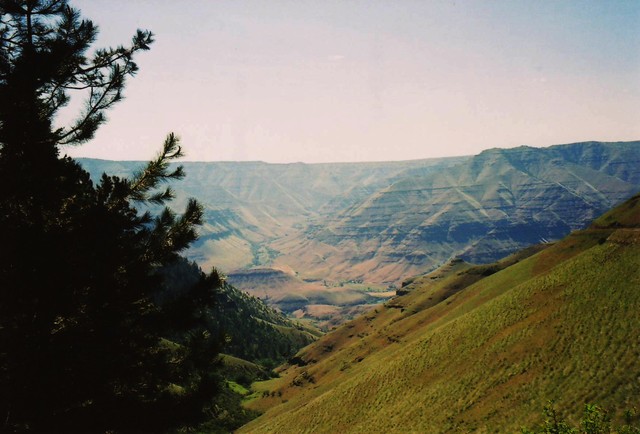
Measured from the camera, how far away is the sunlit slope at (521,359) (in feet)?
145

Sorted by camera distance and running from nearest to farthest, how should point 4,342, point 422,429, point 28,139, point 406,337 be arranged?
1. point 4,342
2. point 28,139
3. point 422,429
4. point 406,337

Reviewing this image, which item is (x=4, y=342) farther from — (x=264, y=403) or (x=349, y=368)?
(x=264, y=403)

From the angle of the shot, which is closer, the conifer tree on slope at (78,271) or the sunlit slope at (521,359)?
the conifer tree on slope at (78,271)

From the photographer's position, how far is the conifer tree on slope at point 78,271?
11680 millimetres

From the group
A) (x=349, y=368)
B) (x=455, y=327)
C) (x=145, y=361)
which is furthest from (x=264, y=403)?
(x=145, y=361)

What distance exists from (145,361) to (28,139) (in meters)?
8.13

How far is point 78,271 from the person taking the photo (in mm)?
12602

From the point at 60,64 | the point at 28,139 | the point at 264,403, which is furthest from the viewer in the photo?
the point at 264,403

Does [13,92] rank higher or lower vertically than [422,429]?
higher

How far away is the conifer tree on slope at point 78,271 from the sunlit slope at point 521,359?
3755 centimetres

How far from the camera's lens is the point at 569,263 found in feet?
257

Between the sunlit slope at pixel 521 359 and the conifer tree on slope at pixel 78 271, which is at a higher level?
the conifer tree on slope at pixel 78 271

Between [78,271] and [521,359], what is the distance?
5504 cm

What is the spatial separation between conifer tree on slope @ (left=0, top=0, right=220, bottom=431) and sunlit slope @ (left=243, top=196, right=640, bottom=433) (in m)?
37.5
